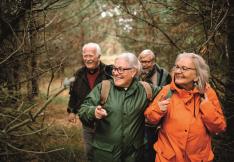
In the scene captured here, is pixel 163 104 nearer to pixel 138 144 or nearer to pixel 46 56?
pixel 138 144

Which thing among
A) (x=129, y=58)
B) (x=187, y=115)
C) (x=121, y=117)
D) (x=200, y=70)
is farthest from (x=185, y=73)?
(x=121, y=117)

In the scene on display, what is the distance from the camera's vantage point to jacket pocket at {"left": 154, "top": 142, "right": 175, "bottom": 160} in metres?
3.72

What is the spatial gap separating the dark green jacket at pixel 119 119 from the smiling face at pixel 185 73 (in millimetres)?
497

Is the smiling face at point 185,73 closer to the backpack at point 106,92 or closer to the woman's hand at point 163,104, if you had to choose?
the woman's hand at point 163,104

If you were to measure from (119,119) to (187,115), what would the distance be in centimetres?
73

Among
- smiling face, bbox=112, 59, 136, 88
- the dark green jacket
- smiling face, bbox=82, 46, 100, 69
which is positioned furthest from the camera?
smiling face, bbox=82, 46, 100, 69

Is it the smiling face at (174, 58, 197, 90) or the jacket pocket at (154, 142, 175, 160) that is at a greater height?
the smiling face at (174, 58, 197, 90)

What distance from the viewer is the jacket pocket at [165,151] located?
3.72 meters

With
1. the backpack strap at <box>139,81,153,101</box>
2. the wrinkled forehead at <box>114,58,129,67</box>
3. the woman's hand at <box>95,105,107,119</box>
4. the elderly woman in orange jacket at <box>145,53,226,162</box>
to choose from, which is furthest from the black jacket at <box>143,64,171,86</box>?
the woman's hand at <box>95,105,107,119</box>

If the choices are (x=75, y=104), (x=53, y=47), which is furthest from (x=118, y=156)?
(x=53, y=47)

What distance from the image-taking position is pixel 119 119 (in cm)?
392

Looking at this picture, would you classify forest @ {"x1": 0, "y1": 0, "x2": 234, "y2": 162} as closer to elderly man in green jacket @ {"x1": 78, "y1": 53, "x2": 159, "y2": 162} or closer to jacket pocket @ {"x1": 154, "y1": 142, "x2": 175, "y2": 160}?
elderly man in green jacket @ {"x1": 78, "y1": 53, "x2": 159, "y2": 162}

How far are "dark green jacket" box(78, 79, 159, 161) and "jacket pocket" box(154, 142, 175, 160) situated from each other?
0.30 m

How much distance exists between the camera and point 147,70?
5996 millimetres
